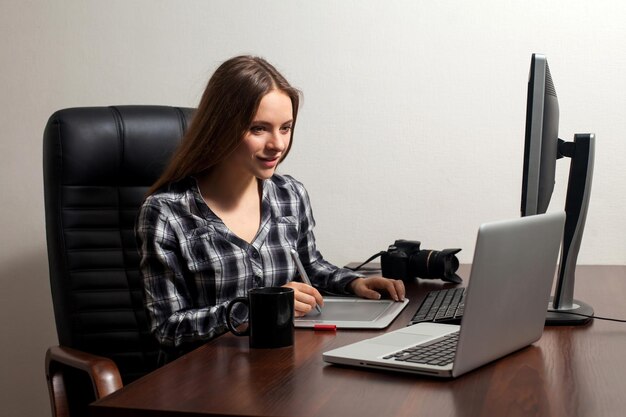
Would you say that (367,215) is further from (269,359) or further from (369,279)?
(269,359)

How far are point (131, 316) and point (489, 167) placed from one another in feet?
3.43

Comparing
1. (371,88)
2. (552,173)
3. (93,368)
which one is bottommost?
(93,368)

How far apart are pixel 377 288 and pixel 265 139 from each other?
1.20ft

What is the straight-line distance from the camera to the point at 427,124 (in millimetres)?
2250

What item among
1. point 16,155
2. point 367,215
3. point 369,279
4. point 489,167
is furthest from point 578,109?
point 16,155

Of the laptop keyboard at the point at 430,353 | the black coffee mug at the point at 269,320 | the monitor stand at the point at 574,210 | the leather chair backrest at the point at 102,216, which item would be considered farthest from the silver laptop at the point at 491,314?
the leather chair backrest at the point at 102,216

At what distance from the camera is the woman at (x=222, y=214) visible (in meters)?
1.52

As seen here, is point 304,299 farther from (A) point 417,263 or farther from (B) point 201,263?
(A) point 417,263

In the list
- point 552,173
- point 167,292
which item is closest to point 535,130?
point 552,173

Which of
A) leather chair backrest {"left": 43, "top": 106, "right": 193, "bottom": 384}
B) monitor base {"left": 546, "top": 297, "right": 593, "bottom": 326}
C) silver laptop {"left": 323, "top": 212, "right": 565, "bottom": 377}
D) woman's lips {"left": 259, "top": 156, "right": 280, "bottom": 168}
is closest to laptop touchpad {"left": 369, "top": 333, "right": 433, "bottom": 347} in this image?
silver laptop {"left": 323, "top": 212, "right": 565, "bottom": 377}

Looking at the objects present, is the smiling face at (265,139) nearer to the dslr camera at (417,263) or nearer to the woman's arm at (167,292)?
the woman's arm at (167,292)

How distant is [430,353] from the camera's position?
1.08m

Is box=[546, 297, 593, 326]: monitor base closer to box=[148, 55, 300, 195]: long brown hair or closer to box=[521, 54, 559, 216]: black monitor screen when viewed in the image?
box=[521, 54, 559, 216]: black monitor screen

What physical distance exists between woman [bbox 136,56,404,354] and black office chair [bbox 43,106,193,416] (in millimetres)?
225
